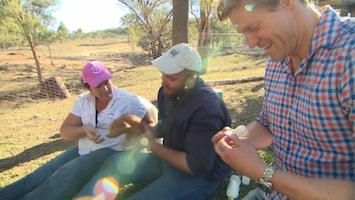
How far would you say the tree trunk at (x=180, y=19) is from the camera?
468 centimetres

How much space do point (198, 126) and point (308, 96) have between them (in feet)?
3.44

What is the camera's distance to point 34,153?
14.5 feet

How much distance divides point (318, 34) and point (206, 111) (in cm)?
112

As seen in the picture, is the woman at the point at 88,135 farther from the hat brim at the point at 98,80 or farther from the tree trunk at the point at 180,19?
the tree trunk at the point at 180,19

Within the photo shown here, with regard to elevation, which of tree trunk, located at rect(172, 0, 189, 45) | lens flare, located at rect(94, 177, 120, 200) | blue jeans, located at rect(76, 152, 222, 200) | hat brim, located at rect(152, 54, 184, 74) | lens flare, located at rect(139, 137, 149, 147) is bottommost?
lens flare, located at rect(94, 177, 120, 200)

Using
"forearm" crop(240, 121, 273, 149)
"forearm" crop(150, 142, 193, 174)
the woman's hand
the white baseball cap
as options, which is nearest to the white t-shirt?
the woman's hand

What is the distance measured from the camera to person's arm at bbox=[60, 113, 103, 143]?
2.79m

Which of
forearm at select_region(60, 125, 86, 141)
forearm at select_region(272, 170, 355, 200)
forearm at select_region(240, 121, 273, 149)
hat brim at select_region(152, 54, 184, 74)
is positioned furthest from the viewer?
forearm at select_region(60, 125, 86, 141)

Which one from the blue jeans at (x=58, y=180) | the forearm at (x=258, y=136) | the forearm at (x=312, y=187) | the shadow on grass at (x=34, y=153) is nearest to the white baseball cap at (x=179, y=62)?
the forearm at (x=258, y=136)

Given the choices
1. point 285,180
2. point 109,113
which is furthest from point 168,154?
point 285,180

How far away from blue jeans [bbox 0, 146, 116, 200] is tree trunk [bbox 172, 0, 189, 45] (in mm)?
2386

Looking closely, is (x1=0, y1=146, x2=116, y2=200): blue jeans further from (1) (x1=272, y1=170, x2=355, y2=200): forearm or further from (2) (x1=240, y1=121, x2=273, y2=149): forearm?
(1) (x1=272, y1=170, x2=355, y2=200): forearm

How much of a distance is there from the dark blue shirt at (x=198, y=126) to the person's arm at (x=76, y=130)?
2.14ft

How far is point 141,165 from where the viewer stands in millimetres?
2691
